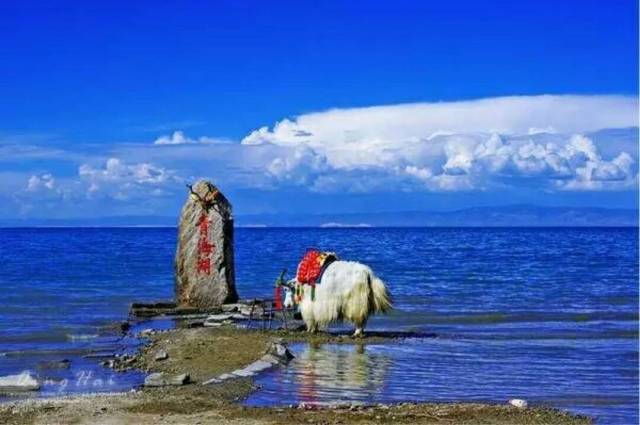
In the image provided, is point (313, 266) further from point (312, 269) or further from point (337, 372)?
point (337, 372)

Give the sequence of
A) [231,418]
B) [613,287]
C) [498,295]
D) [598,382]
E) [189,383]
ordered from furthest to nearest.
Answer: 1. [613,287]
2. [498,295]
3. [598,382]
4. [189,383]
5. [231,418]

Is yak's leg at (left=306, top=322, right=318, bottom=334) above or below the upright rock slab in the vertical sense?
below

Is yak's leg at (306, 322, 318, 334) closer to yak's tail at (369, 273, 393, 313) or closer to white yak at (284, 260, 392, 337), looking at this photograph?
white yak at (284, 260, 392, 337)

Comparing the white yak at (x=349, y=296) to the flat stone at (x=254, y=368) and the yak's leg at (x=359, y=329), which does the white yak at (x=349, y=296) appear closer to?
the yak's leg at (x=359, y=329)

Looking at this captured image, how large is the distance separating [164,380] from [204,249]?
1032cm

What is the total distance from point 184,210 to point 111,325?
3.70 m

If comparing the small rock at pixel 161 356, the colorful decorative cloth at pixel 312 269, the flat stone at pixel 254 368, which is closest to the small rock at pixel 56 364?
the small rock at pixel 161 356

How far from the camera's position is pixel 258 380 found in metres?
12.7

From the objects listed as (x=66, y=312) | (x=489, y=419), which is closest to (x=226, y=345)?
(x=489, y=419)

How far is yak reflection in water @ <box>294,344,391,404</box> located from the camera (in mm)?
11953

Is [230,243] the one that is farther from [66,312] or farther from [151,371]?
[151,371]

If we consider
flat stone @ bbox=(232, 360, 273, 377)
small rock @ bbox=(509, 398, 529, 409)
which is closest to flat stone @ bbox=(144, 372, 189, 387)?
flat stone @ bbox=(232, 360, 273, 377)

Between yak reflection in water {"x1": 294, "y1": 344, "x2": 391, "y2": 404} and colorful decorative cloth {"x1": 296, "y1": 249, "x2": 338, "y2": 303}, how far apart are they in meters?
1.61

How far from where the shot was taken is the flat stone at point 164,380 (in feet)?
39.7
